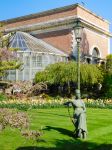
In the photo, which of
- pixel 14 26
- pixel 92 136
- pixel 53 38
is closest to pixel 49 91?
pixel 53 38

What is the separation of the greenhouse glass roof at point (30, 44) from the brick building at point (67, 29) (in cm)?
124

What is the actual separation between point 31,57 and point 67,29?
6.88m

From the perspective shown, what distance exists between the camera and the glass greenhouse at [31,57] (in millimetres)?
33531

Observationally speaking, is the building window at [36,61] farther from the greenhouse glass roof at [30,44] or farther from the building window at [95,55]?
the building window at [95,55]

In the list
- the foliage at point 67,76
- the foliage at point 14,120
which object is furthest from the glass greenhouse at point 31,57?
the foliage at point 14,120

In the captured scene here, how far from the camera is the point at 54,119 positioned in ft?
54.5

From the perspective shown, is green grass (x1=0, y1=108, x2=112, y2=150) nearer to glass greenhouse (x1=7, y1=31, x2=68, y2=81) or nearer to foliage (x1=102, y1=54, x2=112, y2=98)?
foliage (x1=102, y1=54, x2=112, y2=98)

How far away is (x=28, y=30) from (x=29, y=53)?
8554 mm

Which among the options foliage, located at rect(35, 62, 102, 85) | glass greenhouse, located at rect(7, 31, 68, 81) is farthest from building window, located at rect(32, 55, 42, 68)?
foliage, located at rect(35, 62, 102, 85)

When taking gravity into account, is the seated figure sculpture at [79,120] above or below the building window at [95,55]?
below

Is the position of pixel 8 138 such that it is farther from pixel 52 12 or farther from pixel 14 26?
pixel 14 26

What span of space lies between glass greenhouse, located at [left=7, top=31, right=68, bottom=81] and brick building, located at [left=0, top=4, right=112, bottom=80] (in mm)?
2589

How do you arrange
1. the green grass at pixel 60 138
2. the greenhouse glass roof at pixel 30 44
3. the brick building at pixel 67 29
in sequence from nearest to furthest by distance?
the green grass at pixel 60 138
the greenhouse glass roof at pixel 30 44
the brick building at pixel 67 29

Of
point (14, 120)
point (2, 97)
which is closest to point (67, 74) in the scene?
point (2, 97)
